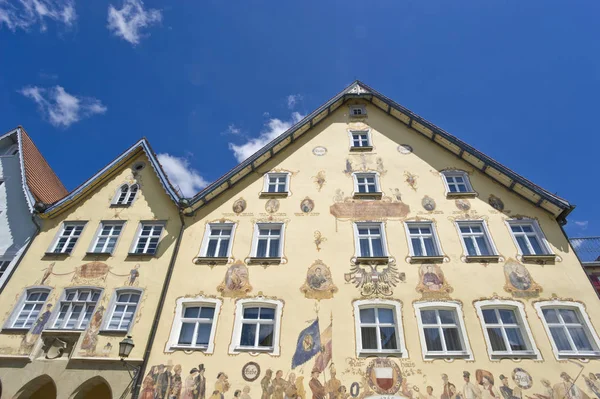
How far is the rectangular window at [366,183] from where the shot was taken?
641 inches

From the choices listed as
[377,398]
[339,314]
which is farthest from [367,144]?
[377,398]

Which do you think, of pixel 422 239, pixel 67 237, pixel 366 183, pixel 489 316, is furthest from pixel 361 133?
pixel 67 237

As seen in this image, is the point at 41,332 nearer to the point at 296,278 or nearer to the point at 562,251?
the point at 296,278

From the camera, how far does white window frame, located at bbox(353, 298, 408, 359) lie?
1125 cm

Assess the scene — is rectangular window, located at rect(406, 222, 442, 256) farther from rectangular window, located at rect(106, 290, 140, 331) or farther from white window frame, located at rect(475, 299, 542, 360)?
rectangular window, located at rect(106, 290, 140, 331)

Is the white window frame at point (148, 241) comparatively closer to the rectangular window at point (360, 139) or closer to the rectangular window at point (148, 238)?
the rectangular window at point (148, 238)

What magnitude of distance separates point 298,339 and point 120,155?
13.0m

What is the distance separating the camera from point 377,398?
10.5 metres

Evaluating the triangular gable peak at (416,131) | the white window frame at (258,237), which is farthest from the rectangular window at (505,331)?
the white window frame at (258,237)

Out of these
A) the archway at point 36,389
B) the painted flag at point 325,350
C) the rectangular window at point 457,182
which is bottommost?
the archway at point 36,389

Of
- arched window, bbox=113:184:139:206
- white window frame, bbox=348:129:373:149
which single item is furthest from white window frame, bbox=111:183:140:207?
white window frame, bbox=348:129:373:149

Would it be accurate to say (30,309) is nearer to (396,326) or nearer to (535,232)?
(396,326)

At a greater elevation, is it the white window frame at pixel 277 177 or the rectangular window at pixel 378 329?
the white window frame at pixel 277 177

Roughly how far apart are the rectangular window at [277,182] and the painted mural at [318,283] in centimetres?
438
